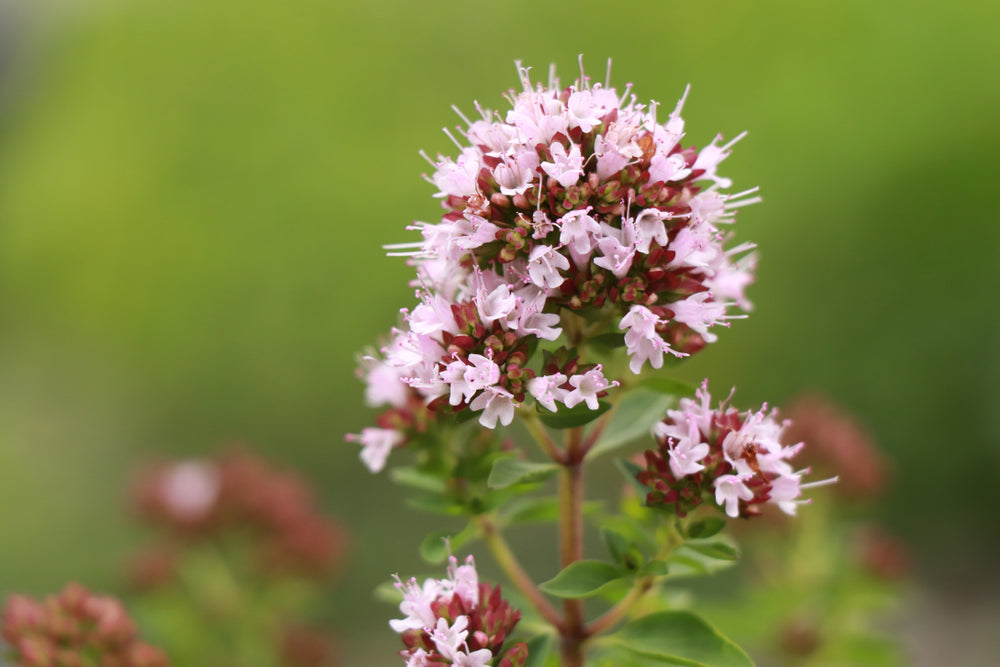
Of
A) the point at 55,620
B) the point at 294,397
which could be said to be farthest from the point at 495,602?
the point at 294,397

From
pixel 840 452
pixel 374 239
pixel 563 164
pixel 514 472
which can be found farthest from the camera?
pixel 374 239

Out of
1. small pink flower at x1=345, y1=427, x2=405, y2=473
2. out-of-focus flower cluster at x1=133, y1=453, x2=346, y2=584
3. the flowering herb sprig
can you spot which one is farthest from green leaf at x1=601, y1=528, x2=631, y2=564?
out-of-focus flower cluster at x1=133, y1=453, x2=346, y2=584

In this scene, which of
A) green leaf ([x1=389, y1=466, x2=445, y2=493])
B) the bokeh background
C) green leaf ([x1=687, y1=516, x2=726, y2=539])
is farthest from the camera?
the bokeh background

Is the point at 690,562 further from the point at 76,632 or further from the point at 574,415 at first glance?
the point at 76,632

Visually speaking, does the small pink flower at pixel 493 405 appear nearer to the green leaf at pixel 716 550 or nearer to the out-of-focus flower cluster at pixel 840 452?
the green leaf at pixel 716 550

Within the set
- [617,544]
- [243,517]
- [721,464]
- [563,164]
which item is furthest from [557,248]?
[243,517]

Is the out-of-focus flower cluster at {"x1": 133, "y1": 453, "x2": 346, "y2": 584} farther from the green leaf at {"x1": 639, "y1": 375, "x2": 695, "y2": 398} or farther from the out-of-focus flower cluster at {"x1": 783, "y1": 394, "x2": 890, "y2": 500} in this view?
the green leaf at {"x1": 639, "y1": 375, "x2": 695, "y2": 398}
